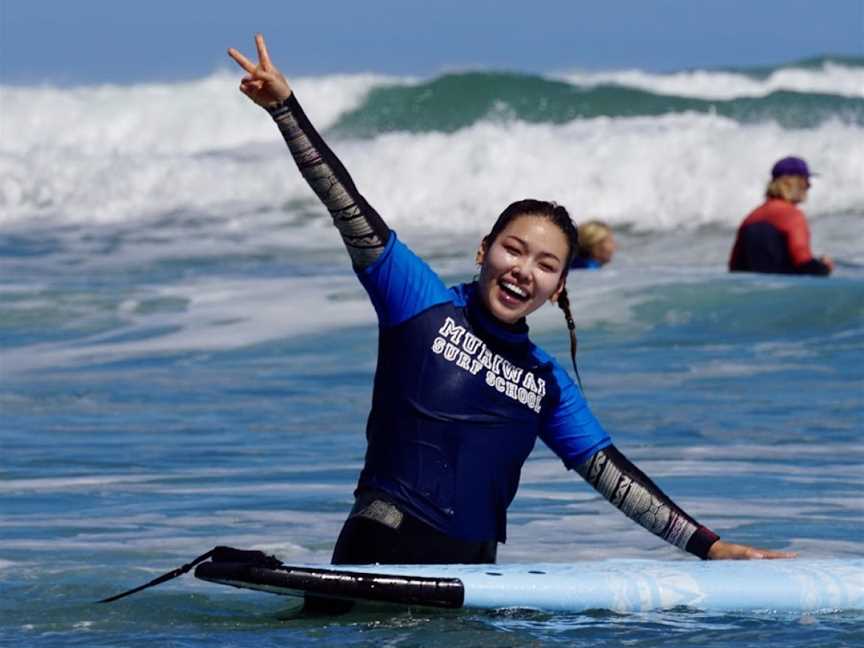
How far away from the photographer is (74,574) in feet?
17.9

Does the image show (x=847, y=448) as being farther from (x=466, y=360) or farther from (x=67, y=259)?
(x=67, y=259)

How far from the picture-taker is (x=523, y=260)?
4.38 m

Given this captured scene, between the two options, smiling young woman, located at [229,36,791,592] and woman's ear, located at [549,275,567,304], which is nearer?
smiling young woman, located at [229,36,791,592]

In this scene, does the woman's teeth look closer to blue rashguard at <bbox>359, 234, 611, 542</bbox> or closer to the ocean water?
blue rashguard at <bbox>359, 234, 611, 542</bbox>

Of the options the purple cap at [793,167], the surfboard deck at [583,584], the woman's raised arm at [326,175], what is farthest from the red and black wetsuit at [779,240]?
the woman's raised arm at [326,175]

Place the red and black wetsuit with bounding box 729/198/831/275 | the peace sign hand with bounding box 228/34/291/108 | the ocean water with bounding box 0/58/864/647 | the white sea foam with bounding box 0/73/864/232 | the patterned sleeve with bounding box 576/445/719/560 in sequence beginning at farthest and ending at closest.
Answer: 1. the white sea foam with bounding box 0/73/864/232
2. the red and black wetsuit with bounding box 729/198/831/275
3. the ocean water with bounding box 0/58/864/647
4. the patterned sleeve with bounding box 576/445/719/560
5. the peace sign hand with bounding box 228/34/291/108

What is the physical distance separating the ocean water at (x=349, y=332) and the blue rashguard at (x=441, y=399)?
0.30 meters

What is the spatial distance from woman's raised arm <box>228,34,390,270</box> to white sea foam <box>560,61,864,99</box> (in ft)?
77.3

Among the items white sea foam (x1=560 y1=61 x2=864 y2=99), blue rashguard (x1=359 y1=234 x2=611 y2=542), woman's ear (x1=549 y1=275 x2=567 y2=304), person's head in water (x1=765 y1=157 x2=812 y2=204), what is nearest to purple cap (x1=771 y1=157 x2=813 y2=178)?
person's head in water (x1=765 y1=157 x2=812 y2=204)

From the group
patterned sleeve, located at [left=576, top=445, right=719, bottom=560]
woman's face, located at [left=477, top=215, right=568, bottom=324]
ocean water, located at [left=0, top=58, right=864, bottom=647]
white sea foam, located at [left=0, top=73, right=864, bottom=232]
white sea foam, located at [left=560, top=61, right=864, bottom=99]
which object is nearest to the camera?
woman's face, located at [left=477, top=215, right=568, bottom=324]

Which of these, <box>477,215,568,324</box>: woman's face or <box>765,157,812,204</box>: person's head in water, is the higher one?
<box>765,157,812,204</box>: person's head in water

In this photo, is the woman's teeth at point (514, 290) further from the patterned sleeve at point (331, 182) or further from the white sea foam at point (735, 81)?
the white sea foam at point (735, 81)

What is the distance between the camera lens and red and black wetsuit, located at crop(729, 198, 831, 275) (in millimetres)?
12648

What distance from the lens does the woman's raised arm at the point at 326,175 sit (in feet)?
13.8
